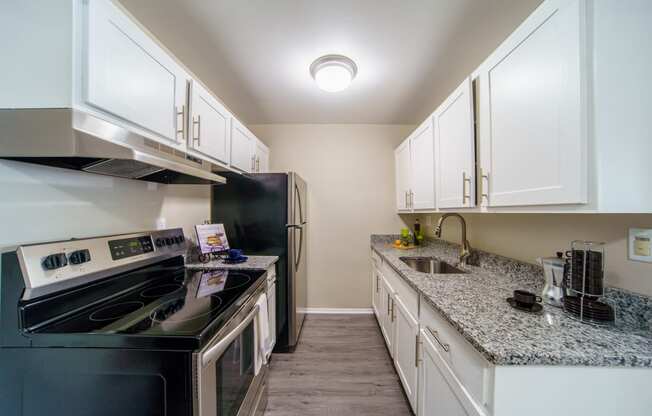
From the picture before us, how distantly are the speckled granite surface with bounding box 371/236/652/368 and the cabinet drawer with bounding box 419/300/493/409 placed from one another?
7cm

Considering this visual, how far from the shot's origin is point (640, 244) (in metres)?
0.91

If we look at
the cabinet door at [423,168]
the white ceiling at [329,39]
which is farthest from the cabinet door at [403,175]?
the white ceiling at [329,39]

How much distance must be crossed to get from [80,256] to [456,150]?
2.06 metres

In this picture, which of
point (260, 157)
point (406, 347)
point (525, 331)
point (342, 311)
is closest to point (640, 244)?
point (525, 331)

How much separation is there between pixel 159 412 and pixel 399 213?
287cm

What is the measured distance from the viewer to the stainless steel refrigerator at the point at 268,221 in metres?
2.21

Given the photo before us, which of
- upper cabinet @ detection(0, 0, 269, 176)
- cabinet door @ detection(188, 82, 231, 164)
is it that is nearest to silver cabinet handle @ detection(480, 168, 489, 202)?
upper cabinet @ detection(0, 0, 269, 176)

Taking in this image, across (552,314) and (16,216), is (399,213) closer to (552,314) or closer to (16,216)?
(552,314)

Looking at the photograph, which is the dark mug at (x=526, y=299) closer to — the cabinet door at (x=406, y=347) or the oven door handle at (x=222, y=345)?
the cabinet door at (x=406, y=347)

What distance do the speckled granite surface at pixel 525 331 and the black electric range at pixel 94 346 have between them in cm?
94

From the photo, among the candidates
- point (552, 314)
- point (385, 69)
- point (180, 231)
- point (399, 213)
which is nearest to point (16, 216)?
point (180, 231)

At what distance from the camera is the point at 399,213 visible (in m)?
3.13

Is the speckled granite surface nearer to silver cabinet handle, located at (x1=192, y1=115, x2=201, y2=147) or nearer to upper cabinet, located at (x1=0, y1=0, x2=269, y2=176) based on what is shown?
upper cabinet, located at (x1=0, y1=0, x2=269, y2=176)

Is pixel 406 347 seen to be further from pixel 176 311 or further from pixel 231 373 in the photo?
pixel 176 311
